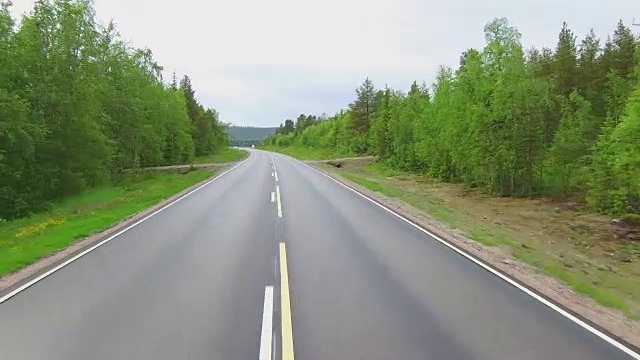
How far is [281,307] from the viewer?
21.2ft

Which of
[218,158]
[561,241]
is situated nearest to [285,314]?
[561,241]

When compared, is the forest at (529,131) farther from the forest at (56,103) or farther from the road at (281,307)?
the forest at (56,103)

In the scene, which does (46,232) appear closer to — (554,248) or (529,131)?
(554,248)

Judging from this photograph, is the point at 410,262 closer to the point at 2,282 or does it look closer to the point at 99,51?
the point at 2,282

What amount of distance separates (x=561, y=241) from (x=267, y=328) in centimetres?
1386

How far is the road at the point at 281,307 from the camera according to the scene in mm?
5180

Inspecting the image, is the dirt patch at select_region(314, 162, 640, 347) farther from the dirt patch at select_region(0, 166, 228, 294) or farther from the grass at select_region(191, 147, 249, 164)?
the grass at select_region(191, 147, 249, 164)

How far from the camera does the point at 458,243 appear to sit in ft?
38.1

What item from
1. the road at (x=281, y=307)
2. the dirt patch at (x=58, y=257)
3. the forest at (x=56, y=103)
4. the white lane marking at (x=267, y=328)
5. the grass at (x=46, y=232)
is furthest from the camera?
the forest at (x=56, y=103)

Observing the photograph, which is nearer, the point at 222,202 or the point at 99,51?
the point at 222,202

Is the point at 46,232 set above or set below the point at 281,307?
below

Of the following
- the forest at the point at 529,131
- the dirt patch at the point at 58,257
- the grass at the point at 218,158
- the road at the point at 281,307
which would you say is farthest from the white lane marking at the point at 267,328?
the grass at the point at 218,158

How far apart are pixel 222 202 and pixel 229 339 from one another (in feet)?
44.0

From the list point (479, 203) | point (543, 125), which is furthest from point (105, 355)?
point (543, 125)
